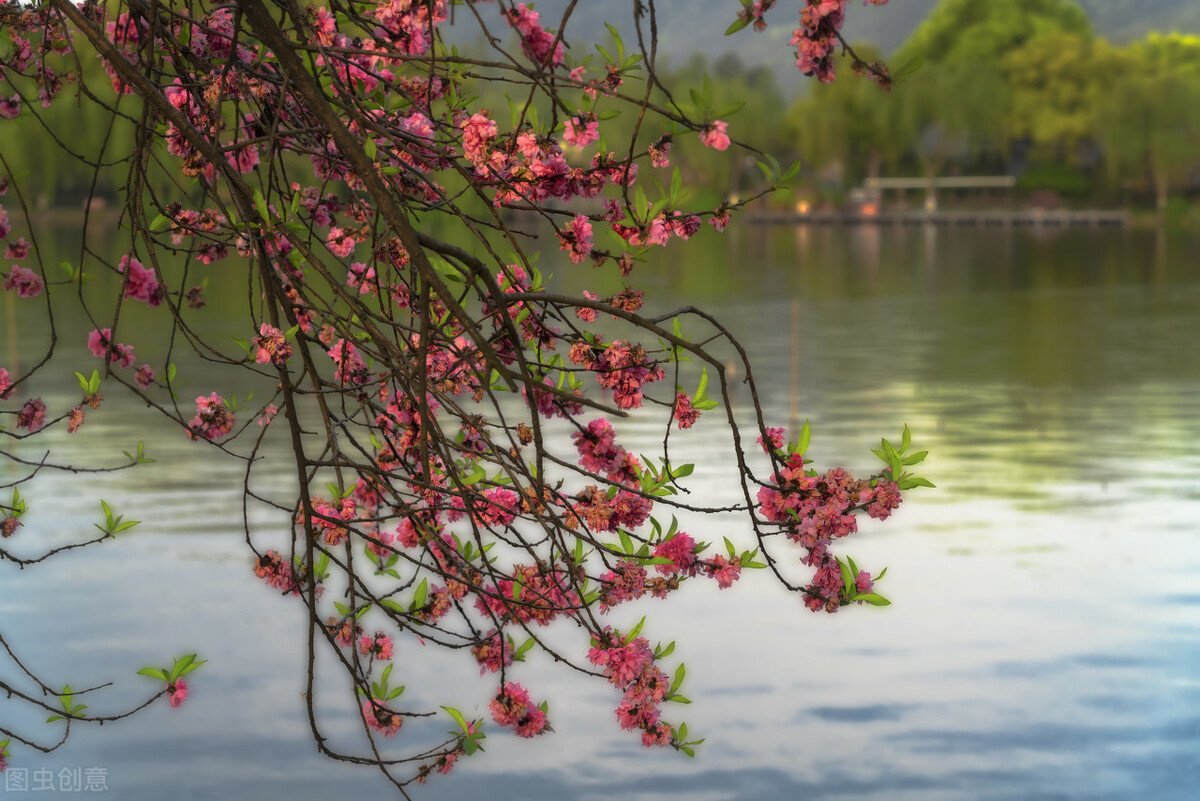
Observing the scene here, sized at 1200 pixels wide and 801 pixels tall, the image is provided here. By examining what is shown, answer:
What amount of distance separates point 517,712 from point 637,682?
0.29m

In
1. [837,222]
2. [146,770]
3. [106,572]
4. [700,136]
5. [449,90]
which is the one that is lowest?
[146,770]

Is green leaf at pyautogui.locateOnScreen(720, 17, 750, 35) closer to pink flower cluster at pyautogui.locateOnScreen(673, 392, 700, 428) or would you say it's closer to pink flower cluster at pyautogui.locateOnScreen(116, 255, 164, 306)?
pink flower cluster at pyautogui.locateOnScreen(673, 392, 700, 428)

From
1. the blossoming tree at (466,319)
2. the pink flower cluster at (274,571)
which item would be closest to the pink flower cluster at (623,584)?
the blossoming tree at (466,319)

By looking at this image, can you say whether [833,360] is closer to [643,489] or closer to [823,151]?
[643,489]

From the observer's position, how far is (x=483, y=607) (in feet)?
13.7

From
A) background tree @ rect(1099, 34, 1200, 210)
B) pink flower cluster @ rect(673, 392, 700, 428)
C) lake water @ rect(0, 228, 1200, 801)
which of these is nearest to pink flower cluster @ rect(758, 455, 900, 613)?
pink flower cluster @ rect(673, 392, 700, 428)

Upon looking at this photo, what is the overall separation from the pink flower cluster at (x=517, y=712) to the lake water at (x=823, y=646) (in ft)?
9.19

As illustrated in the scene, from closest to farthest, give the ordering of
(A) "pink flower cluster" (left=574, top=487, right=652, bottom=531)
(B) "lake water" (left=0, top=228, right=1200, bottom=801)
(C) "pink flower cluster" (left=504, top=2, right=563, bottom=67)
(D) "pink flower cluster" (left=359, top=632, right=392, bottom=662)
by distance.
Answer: (C) "pink flower cluster" (left=504, top=2, right=563, bottom=67) → (A) "pink flower cluster" (left=574, top=487, right=652, bottom=531) → (D) "pink flower cluster" (left=359, top=632, right=392, bottom=662) → (B) "lake water" (left=0, top=228, right=1200, bottom=801)

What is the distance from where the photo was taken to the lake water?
21.7 feet

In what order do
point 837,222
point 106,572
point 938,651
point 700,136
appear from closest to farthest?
point 700,136
point 938,651
point 106,572
point 837,222

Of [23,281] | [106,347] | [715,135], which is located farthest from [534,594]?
[23,281]

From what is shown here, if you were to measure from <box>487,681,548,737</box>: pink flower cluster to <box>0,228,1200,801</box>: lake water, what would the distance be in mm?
2800

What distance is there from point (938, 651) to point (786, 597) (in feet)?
4.38

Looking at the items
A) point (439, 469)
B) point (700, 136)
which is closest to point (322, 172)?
point (439, 469)
